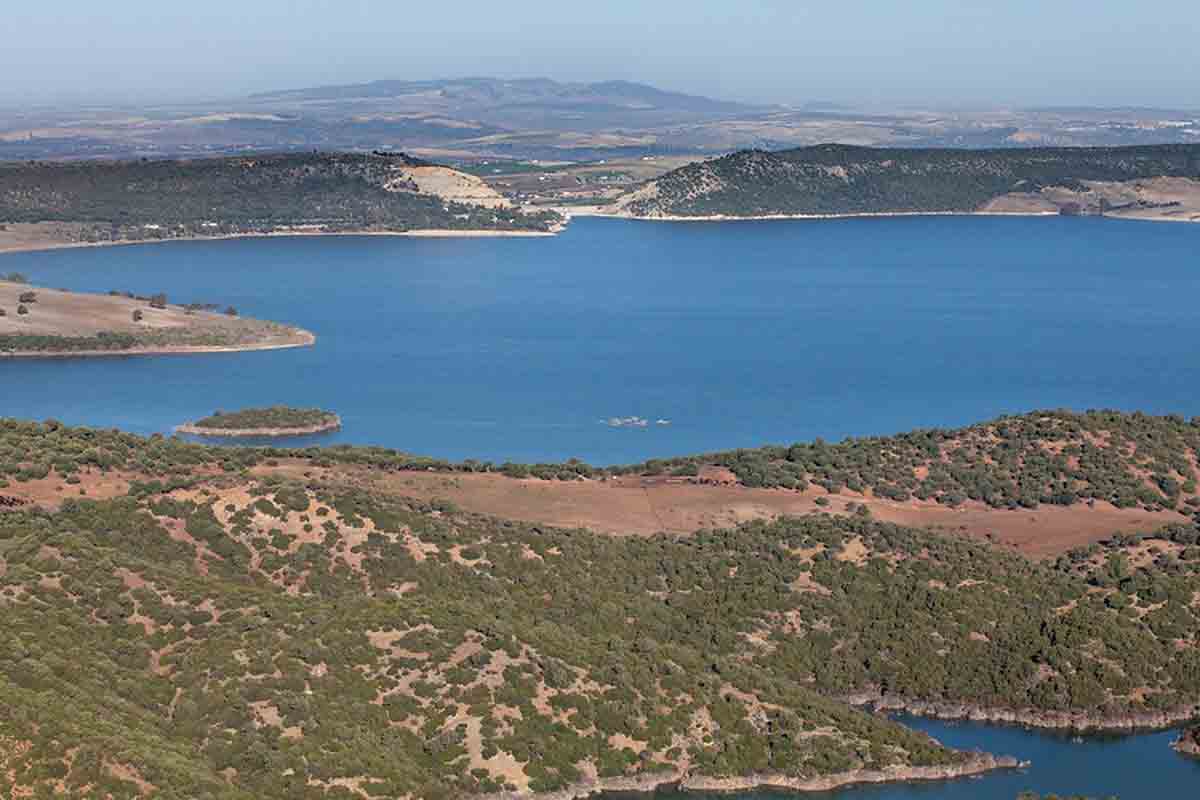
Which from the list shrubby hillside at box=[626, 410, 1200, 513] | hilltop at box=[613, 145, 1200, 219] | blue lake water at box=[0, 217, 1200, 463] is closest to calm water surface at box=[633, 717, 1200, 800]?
shrubby hillside at box=[626, 410, 1200, 513]

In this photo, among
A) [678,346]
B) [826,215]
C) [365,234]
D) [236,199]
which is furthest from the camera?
[826,215]

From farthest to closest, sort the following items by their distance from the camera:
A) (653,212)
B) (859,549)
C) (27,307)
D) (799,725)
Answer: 1. (653,212)
2. (27,307)
3. (859,549)
4. (799,725)

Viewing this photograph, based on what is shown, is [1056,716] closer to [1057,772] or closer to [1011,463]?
[1057,772]

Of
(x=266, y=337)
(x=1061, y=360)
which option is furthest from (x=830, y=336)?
(x=266, y=337)

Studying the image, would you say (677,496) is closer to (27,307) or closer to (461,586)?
(461,586)

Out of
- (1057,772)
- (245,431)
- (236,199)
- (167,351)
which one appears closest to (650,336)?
(167,351)
